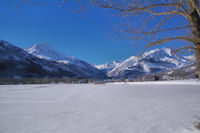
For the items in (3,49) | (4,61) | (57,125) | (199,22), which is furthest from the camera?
(3,49)

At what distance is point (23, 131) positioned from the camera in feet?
3.76

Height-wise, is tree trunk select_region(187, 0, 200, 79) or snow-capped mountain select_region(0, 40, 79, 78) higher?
snow-capped mountain select_region(0, 40, 79, 78)

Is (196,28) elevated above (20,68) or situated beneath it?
situated beneath

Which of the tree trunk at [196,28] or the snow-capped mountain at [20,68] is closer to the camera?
the tree trunk at [196,28]

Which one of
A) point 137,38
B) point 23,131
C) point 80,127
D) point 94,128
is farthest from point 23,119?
point 137,38

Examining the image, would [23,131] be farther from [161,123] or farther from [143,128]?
[161,123]

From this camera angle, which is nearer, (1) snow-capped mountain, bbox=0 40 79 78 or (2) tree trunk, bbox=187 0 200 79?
(2) tree trunk, bbox=187 0 200 79

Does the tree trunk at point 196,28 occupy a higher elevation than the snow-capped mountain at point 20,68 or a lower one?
lower

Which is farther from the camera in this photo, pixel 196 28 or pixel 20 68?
pixel 20 68

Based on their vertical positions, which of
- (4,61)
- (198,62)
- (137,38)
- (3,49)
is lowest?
(198,62)

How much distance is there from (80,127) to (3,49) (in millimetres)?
74807

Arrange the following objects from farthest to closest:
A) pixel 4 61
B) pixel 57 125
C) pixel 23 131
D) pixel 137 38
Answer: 1. pixel 4 61
2. pixel 137 38
3. pixel 57 125
4. pixel 23 131

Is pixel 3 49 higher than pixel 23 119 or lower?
higher

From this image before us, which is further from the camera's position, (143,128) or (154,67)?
(154,67)
